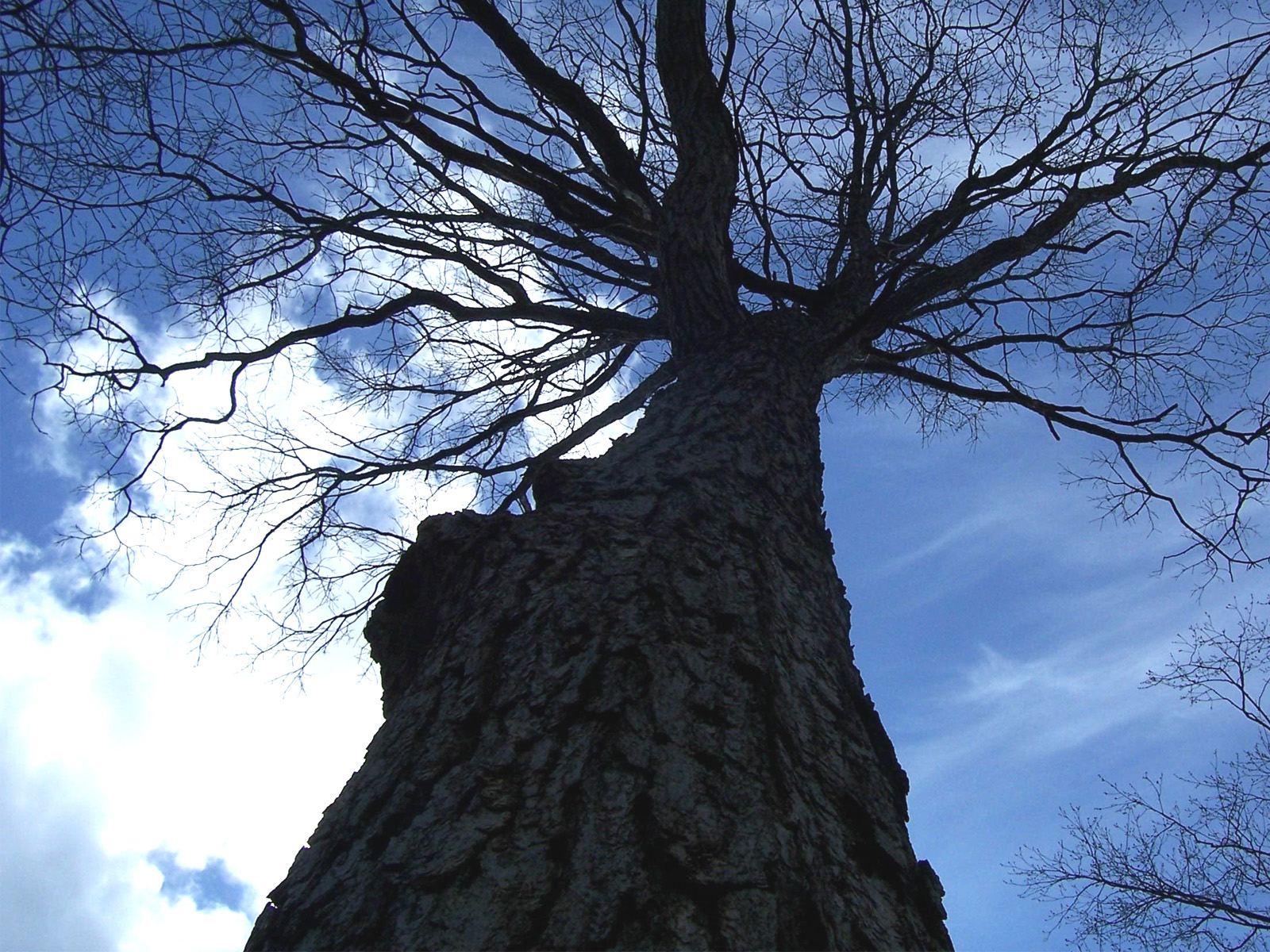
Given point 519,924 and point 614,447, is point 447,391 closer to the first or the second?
point 614,447

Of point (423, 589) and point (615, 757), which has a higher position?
point (423, 589)

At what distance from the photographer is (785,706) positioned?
1452mm

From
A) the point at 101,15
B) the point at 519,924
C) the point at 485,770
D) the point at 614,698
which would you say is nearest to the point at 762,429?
the point at 614,698

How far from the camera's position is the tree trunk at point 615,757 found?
1.01 meters

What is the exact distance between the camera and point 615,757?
1.19 metres

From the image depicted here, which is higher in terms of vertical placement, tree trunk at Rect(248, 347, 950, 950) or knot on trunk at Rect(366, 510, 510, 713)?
knot on trunk at Rect(366, 510, 510, 713)

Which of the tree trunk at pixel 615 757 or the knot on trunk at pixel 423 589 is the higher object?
the knot on trunk at pixel 423 589

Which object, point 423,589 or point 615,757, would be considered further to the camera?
point 423,589

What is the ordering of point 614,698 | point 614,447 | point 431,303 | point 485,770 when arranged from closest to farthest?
point 485,770, point 614,698, point 614,447, point 431,303

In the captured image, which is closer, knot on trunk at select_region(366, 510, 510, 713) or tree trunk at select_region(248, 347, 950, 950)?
tree trunk at select_region(248, 347, 950, 950)

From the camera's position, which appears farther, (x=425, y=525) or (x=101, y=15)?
(x=101, y=15)

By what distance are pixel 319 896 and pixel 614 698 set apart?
0.49 metres

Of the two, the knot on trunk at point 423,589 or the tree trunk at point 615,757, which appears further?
the knot on trunk at point 423,589

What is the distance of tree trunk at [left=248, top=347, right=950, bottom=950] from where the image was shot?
1.01m
